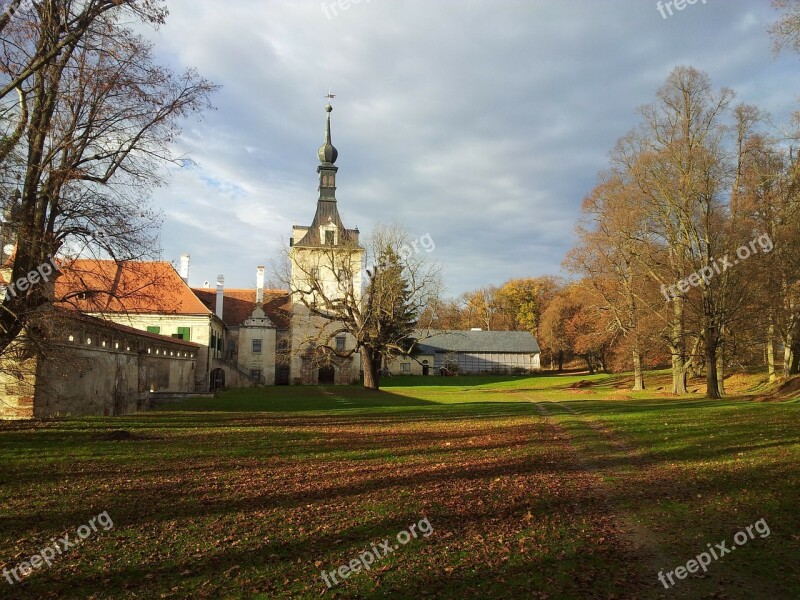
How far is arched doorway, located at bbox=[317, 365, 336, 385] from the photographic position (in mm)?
53412

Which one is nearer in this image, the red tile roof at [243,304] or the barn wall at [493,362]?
the red tile roof at [243,304]

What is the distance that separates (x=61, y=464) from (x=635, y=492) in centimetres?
994

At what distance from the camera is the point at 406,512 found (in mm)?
7438

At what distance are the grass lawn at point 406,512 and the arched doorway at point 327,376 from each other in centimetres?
3896

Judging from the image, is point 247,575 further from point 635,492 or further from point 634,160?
point 634,160

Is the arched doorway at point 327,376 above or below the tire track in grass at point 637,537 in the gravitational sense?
above

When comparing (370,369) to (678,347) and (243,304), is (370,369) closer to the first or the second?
(678,347)

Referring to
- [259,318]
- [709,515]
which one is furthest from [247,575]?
[259,318]

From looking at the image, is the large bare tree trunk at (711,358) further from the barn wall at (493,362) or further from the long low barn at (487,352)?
the barn wall at (493,362)

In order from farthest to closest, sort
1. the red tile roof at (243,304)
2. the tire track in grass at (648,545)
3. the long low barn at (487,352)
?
the long low barn at (487,352) → the red tile roof at (243,304) → the tire track in grass at (648,545)

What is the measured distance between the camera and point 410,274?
36.1m

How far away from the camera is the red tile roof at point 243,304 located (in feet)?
170

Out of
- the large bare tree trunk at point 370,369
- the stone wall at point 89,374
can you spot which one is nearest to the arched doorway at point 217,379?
the large bare tree trunk at point 370,369

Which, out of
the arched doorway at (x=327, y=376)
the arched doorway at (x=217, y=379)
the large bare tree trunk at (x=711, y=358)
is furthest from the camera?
the arched doorway at (x=327, y=376)
